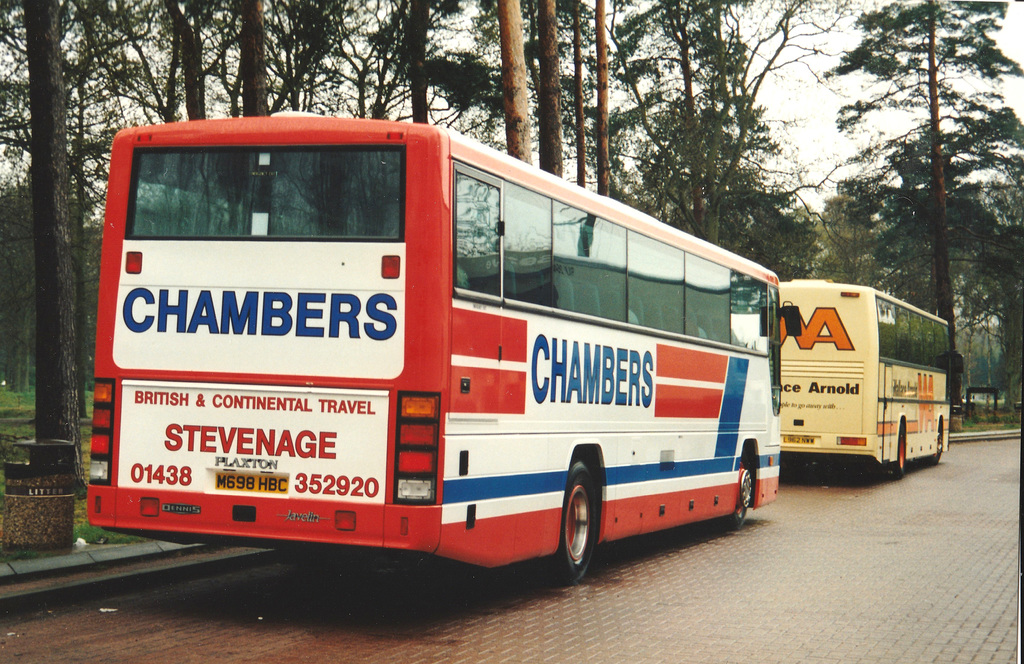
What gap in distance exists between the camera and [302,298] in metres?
8.34

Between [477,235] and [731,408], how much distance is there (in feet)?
23.0

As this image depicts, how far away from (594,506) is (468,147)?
3.76 meters

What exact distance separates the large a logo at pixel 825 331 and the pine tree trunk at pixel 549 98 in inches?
276

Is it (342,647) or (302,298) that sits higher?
(302,298)

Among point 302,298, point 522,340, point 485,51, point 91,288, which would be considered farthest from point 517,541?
point 91,288

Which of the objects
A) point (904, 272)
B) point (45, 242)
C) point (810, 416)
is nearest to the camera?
point (45, 242)

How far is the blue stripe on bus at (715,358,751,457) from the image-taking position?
1462 cm

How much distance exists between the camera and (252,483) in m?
8.30

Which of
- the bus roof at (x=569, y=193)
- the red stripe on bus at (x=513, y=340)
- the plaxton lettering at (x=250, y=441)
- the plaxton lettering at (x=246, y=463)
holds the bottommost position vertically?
the plaxton lettering at (x=246, y=463)

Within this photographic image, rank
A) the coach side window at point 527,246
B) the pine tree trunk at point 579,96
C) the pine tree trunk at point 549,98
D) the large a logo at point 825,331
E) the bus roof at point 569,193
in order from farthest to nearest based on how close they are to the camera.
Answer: the pine tree trunk at point 579,96, the large a logo at point 825,331, the pine tree trunk at point 549,98, the coach side window at point 527,246, the bus roof at point 569,193

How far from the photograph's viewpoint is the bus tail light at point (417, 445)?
8047mm

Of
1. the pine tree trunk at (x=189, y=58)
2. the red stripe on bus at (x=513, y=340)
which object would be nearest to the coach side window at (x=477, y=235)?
the red stripe on bus at (x=513, y=340)

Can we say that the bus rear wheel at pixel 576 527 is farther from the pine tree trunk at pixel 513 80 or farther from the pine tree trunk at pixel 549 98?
the pine tree trunk at pixel 549 98

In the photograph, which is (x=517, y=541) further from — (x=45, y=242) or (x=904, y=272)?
(x=904, y=272)
